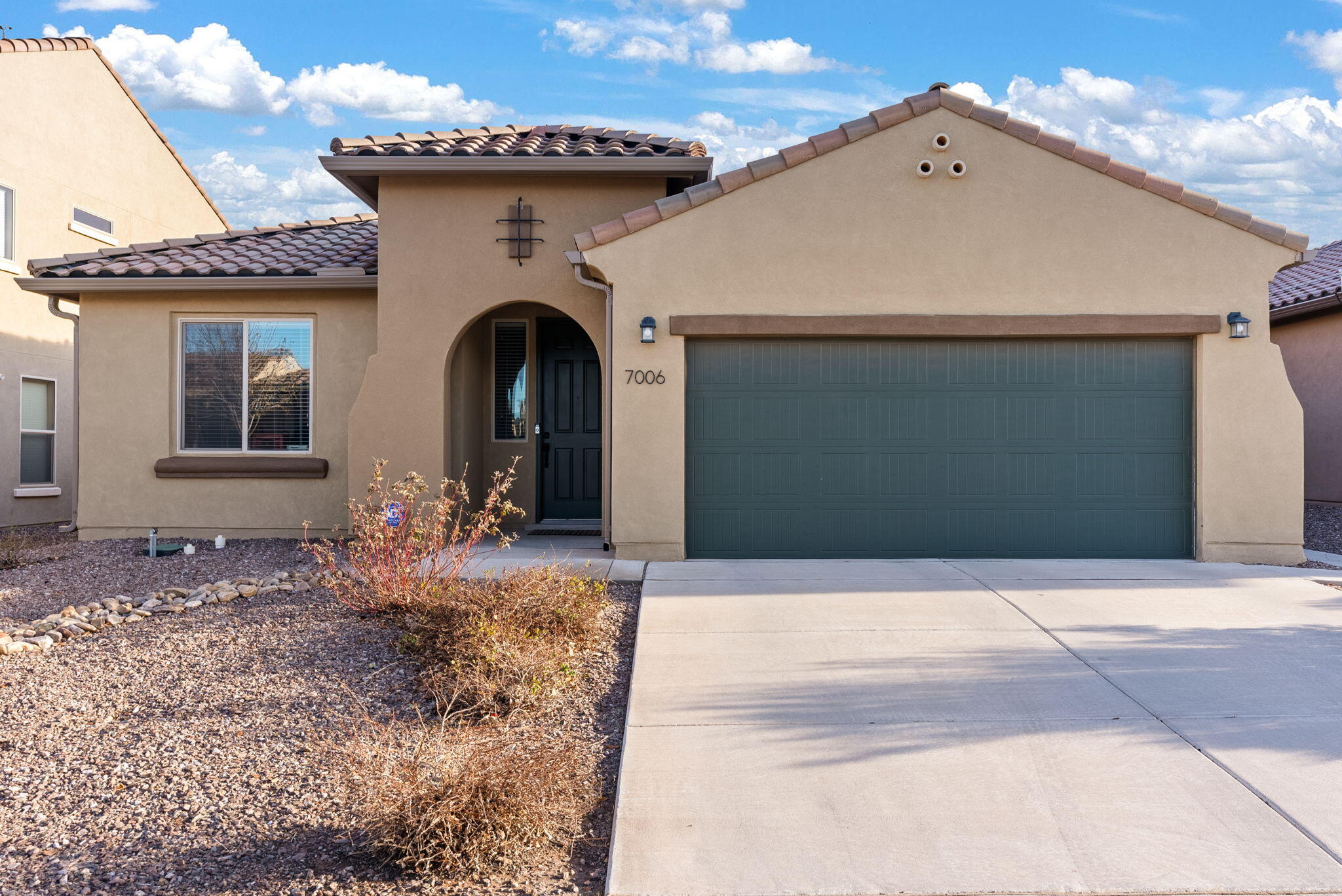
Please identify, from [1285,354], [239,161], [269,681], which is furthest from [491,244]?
[239,161]

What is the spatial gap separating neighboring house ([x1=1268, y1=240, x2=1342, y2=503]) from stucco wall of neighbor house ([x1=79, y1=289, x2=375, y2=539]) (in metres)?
13.5

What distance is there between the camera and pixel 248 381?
39.7 feet

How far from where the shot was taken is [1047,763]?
4.42 metres

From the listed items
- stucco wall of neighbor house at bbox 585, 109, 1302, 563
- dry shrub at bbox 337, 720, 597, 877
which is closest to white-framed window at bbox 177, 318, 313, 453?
stucco wall of neighbor house at bbox 585, 109, 1302, 563

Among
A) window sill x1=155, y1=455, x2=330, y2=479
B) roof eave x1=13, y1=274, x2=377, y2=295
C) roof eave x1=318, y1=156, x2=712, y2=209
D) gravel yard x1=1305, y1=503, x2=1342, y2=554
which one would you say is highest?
roof eave x1=318, y1=156, x2=712, y2=209

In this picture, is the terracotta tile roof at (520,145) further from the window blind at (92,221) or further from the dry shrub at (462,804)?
the dry shrub at (462,804)

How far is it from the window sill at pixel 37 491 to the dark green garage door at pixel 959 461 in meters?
10.6

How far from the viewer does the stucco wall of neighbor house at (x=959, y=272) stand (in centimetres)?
975

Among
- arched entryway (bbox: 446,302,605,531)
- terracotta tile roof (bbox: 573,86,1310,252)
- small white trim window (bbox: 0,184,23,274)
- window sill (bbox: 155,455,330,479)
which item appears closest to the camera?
terracotta tile roof (bbox: 573,86,1310,252)

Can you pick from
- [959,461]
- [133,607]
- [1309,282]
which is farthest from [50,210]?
[1309,282]

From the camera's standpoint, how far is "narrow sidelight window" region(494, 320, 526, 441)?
12727 mm

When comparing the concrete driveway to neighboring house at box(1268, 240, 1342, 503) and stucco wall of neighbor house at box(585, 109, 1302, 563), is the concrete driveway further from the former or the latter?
neighboring house at box(1268, 240, 1342, 503)

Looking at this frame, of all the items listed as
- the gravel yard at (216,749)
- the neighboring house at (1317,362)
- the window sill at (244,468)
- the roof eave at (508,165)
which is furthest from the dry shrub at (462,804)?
the neighboring house at (1317,362)

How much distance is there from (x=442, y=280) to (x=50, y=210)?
8.15 metres
